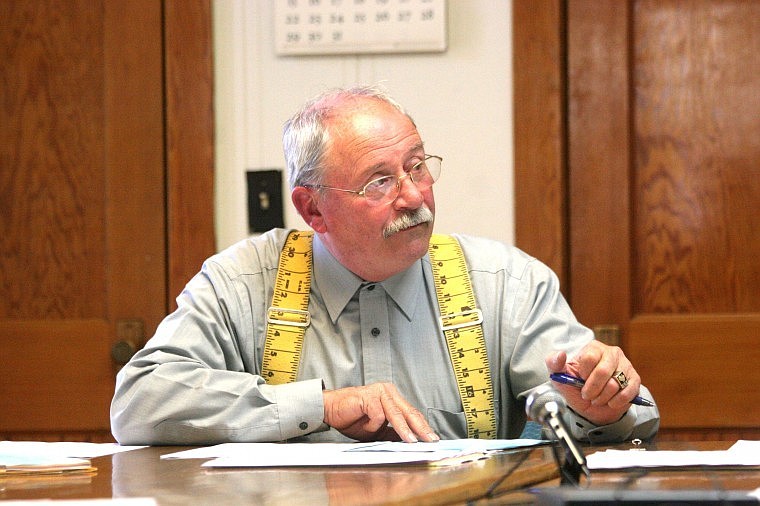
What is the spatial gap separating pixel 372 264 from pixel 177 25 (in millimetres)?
1217

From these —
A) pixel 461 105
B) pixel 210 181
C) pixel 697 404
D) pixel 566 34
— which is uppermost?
pixel 566 34

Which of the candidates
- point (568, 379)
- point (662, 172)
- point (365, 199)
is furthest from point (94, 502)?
point (662, 172)

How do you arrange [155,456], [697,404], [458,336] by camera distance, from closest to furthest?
[155,456], [458,336], [697,404]

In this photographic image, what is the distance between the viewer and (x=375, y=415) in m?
1.83

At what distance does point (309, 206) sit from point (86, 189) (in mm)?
1026

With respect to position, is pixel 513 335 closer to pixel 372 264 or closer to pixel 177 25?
pixel 372 264

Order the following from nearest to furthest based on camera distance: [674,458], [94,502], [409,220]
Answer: [94,502] < [674,458] < [409,220]

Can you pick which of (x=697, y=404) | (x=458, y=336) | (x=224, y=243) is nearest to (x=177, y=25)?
(x=224, y=243)

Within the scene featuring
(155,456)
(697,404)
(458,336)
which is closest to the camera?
(155,456)

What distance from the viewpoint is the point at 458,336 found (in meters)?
2.16

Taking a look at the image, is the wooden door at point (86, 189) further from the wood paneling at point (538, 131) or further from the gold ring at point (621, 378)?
the gold ring at point (621, 378)

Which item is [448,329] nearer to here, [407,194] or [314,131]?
[407,194]

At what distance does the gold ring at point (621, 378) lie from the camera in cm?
178

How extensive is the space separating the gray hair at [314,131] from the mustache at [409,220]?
22 centimetres
